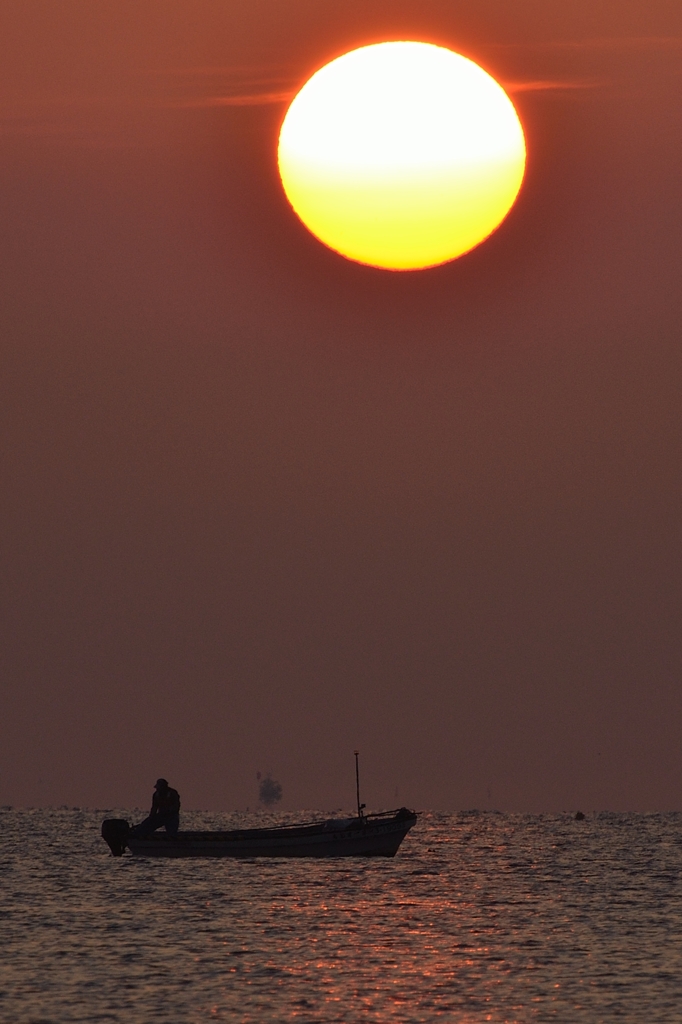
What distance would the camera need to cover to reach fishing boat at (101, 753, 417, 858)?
79375mm

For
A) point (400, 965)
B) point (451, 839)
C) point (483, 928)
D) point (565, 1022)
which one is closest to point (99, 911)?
point (483, 928)

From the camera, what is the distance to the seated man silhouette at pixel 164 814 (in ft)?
257

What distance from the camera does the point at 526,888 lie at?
79500 millimetres

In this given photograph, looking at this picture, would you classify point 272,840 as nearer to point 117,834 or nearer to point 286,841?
point 286,841

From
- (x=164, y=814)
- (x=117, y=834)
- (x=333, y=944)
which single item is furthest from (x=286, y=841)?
(x=333, y=944)

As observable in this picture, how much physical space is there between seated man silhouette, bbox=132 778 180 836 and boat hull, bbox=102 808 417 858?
41 centimetres

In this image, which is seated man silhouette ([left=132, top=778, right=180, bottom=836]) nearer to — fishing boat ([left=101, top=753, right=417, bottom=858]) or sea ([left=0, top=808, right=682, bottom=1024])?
fishing boat ([left=101, top=753, right=417, bottom=858])

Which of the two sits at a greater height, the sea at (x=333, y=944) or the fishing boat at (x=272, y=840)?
the fishing boat at (x=272, y=840)

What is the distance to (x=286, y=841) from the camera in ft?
270

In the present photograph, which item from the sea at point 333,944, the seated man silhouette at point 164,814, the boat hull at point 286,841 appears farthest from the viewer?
the boat hull at point 286,841

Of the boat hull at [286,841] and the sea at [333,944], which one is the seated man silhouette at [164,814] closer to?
the boat hull at [286,841]

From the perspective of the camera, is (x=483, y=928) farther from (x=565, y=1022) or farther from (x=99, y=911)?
(x=565, y=1022)

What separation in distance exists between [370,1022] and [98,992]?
7300 millimetres

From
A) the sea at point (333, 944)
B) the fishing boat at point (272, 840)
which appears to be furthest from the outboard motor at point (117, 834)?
the sea at point (333, 944)
